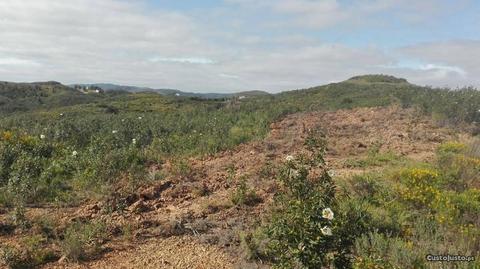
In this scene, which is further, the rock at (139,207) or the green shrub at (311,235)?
the rock at (139,207)

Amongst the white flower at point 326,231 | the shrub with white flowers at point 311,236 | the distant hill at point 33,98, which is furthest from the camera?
the distant hill at point 33,98

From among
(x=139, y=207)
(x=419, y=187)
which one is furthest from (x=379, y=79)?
(x=139, y=207)

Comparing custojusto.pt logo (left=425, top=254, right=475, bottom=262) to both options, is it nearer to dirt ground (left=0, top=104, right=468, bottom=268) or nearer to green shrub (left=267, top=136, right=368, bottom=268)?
green shrub (left=267, top=136, right=368, bottom=268)

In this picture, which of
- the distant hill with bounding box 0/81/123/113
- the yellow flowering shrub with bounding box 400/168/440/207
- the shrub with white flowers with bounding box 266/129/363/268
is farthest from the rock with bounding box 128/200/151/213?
the distant hill with bounding box 0/81/123/113

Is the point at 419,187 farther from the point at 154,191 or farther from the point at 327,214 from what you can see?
the point at 154,191

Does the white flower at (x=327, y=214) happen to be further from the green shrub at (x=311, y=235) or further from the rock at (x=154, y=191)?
the rock at (x=154, y=191)

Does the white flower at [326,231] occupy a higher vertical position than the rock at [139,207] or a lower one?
higher

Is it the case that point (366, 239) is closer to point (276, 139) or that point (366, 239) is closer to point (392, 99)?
point (276, 139)

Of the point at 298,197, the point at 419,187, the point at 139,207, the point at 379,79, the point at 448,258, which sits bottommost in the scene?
the point at 139,207

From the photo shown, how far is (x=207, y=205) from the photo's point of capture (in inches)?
255

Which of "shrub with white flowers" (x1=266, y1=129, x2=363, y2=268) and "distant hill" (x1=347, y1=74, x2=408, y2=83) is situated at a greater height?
"distant hill" (x1=347, y1=74, x2=408, y2=83)

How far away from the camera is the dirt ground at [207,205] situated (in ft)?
16.6

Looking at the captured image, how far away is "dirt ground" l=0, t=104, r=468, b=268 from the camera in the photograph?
5047 mm

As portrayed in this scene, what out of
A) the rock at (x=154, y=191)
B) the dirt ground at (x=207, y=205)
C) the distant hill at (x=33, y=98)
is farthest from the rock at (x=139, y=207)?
the distant hill at (x=33, y=98)
